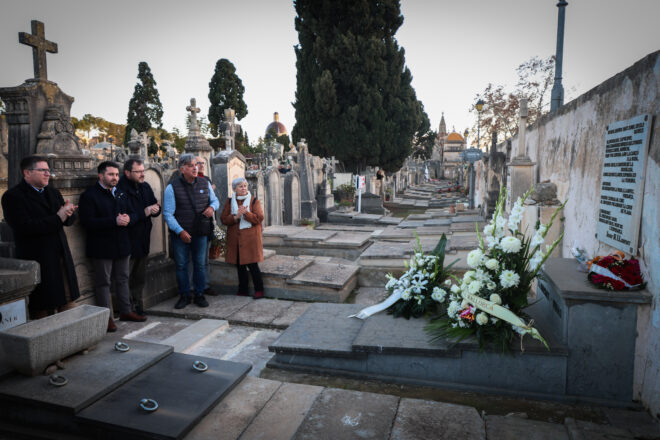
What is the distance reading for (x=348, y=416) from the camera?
8.27 ft

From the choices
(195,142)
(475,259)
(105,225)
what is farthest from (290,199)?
(475,259)

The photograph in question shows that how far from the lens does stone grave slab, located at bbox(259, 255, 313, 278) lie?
18.8ft

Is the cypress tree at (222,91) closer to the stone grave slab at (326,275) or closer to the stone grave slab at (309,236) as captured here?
the stone grave slab at (309,236)

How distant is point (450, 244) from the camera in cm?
779

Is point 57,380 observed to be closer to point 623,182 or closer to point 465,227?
point 623,182

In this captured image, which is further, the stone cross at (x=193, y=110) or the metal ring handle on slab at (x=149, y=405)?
the stone cross at (x=193, y=110)

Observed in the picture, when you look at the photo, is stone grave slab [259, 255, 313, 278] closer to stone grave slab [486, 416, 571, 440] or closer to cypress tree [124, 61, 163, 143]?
stone grave slab [486, 416, 571, 440]

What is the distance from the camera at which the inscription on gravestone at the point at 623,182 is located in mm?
2697

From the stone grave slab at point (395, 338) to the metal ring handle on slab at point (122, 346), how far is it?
177 cm

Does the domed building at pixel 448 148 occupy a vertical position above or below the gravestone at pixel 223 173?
above

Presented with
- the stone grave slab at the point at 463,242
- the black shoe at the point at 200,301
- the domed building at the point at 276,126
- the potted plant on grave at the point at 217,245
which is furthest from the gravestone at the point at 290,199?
the domed building at the point at 276,126

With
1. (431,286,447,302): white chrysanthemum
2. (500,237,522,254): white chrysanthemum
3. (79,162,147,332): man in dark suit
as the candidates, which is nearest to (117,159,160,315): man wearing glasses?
(79,162,147,332): man in dark suit

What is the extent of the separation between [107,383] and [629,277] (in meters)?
3.52

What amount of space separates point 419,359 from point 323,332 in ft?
3.02
